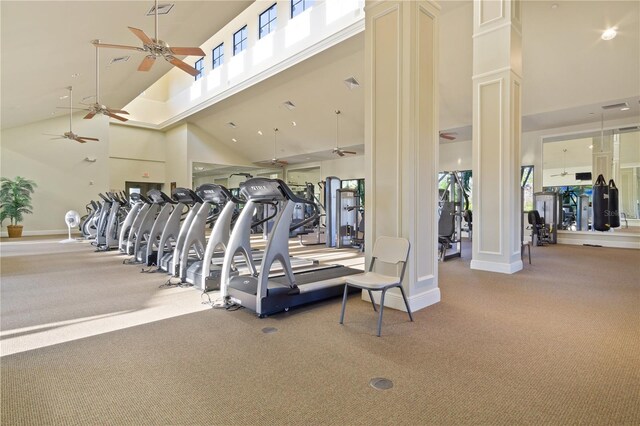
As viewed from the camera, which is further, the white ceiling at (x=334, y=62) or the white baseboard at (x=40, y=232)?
the white baseboard at (x=40, y=232)

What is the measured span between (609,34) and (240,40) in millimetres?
10712

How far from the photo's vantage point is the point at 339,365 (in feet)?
7.17

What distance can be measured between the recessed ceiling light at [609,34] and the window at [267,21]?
8387mm

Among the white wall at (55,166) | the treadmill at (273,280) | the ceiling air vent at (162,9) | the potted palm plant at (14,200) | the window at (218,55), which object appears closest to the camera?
the treadmill at (273,280)

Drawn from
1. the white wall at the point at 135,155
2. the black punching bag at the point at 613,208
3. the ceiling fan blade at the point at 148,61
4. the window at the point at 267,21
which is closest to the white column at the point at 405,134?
the ceiling fan blade at the point at 148,61

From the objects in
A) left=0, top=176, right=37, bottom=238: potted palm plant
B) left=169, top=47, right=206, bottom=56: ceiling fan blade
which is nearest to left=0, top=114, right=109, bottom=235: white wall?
left=0, top=176, right=37, bottom=238: potted palm plant

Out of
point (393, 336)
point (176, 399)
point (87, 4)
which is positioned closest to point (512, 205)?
point (393, 336)

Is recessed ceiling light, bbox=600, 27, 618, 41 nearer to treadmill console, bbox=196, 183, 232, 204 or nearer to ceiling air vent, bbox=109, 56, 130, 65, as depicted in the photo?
treadmill console, bbox=196, 183, 232, 204

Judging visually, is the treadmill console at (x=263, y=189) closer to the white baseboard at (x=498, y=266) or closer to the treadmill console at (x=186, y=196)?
the treadmill console at (x=186, y=196)

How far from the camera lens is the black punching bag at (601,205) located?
8281 millimetres

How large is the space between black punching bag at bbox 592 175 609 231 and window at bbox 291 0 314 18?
28.6 feet

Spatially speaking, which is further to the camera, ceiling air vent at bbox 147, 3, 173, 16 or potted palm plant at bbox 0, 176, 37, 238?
potted palm plant at bbox 0, 176, 37, 238

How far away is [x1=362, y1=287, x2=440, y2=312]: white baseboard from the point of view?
10.8 feet

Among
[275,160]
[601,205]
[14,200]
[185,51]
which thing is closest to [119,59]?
[185,51]
